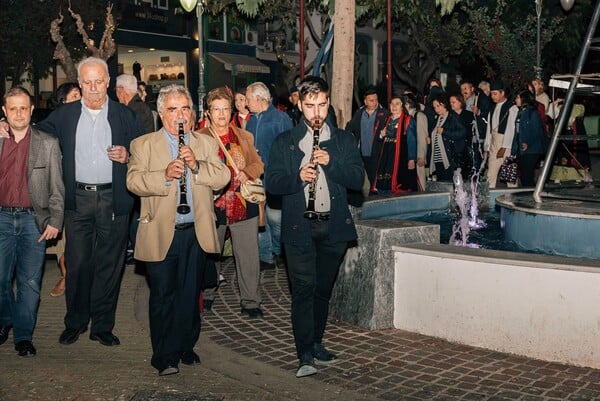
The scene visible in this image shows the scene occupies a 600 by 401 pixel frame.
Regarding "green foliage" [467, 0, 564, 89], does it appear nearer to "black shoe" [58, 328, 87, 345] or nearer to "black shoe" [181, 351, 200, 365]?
"black shoe" [58, 328, 87, 345]

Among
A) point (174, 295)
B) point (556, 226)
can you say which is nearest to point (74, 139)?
point (174, 295)

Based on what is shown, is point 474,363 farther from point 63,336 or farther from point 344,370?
point 63,336

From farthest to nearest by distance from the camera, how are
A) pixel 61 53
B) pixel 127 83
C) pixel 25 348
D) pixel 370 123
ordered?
1. pixel 61 53
2. pixel 370 123
3. pixel 127 83
4. pixel 25 348

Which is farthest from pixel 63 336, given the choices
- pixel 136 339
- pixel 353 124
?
pixel 353 124

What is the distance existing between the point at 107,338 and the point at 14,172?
4.95 feet

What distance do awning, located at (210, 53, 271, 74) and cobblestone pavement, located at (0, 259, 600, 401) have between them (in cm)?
2926

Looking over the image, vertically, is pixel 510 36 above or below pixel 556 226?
above

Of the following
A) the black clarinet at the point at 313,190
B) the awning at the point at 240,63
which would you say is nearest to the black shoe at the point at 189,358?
the black clarinet at the point at 313,190

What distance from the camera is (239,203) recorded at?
765 cm

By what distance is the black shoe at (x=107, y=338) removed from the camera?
22.3 ft

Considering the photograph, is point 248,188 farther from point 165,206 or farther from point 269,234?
point 269,234

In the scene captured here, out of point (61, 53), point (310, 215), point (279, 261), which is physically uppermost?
point (61, 53)

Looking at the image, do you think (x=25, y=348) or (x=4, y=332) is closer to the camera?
(x=25, y=348)

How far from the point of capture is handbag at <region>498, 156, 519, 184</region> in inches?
556
